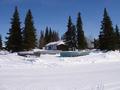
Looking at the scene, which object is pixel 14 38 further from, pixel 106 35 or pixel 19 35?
pixel 106 35

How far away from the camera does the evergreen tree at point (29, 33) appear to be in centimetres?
5128

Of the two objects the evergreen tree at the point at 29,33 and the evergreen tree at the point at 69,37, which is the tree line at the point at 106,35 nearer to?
the evergreen tree at the point at 69,37

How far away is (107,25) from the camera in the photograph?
5300 centimetres

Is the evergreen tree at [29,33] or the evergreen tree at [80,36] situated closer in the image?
the evergreen tree at [29,33]

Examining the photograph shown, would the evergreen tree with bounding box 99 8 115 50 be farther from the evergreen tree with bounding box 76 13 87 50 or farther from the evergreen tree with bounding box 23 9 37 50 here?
the evergreen tree with bounding box 23 9 37 50

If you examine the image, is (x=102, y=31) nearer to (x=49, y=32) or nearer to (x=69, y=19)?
(x=69, y=19)

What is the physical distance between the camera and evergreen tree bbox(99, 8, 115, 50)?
51.4m

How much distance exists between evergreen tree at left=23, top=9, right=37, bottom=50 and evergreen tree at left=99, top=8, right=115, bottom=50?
1625 cm

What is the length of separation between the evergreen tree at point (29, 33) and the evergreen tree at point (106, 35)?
16.3 m

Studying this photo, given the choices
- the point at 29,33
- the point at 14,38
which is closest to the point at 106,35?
the point at 29,33

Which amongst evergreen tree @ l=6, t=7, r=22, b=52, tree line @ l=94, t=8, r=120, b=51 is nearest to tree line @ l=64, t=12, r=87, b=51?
tree line @ l=94, t=8, r=120, b=51

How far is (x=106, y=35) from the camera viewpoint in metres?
52.2

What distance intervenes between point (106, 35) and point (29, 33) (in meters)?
18.3

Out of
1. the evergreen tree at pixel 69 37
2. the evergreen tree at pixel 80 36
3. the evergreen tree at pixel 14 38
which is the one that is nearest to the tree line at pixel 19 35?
the evergreen tree at pixel 14 38
